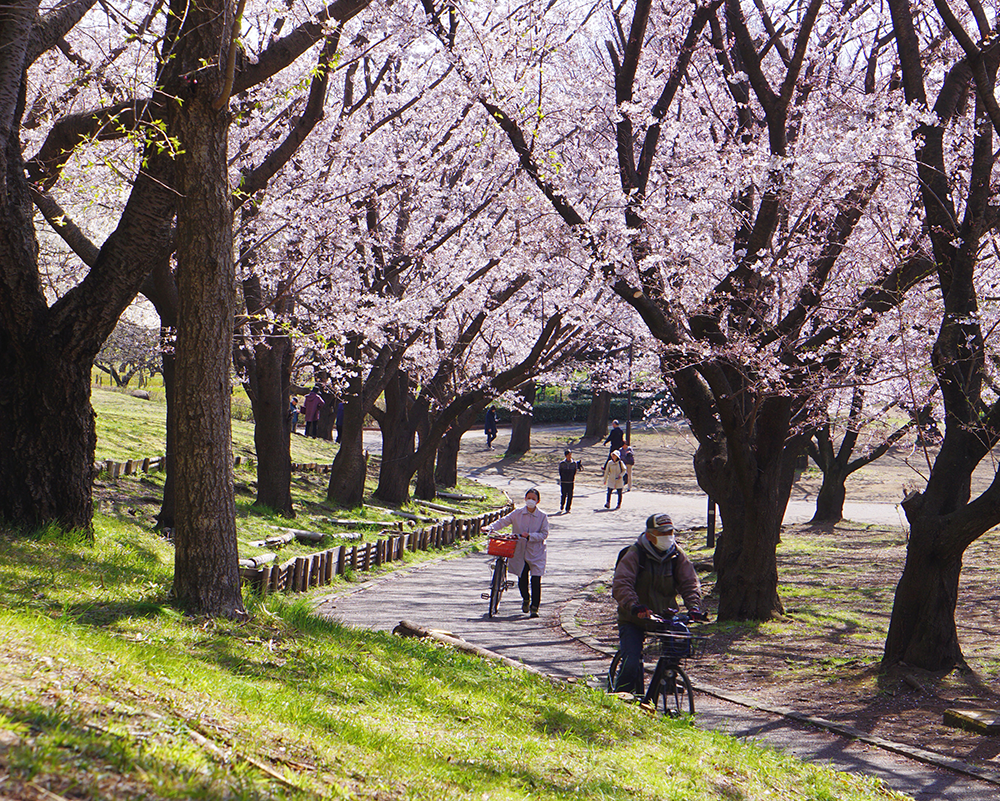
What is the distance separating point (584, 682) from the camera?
7914 millimetres

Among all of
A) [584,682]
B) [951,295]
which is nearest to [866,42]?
[951,295]

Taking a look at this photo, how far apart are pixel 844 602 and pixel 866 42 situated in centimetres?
866

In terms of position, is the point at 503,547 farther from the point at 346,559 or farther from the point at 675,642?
the point at 675,642

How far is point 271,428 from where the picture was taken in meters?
15.5

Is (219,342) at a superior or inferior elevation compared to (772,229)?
inferior

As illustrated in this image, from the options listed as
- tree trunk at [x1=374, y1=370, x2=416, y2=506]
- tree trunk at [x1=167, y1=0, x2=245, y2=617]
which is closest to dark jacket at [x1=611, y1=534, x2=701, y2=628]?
tree trunk at [x1=167, y1=0, x2=245, y2=617]

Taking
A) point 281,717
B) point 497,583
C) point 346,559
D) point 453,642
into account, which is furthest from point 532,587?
point 281,717

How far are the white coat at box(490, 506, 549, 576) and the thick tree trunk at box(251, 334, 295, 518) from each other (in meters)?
5.12

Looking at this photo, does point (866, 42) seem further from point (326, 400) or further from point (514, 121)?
point (326, 400)

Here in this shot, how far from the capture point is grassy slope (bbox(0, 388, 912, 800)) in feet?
10.9

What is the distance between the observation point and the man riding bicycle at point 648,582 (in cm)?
736

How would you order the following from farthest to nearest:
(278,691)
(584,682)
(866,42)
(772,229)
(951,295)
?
(866,42) → (772,229) → (951,295) → (584,682) → (278,691)

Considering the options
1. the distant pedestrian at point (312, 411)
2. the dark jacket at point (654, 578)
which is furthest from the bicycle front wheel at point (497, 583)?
the distant pedestrian at point (312, 411)

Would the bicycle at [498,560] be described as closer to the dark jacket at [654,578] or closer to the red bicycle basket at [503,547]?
the red bicycle basket at [503,547]
